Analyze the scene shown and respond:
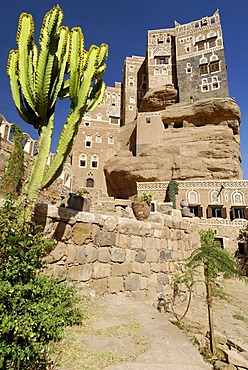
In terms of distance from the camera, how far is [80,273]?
4375 millimetres

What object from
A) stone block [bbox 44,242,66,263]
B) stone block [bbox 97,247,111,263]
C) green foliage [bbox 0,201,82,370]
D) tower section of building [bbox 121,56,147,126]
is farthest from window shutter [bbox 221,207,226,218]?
tower section of building [bbox 121,56,147,126]

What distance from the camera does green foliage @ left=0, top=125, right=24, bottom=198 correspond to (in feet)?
34.6

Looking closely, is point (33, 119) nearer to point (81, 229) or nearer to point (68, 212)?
point (68, 212)

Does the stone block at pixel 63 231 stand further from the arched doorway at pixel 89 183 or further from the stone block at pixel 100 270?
the arched doorway at pixel 89 183

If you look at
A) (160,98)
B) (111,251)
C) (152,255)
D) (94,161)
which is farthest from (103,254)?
(160,98)

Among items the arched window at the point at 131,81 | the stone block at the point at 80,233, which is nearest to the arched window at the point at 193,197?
the stone block at the point at 80,233

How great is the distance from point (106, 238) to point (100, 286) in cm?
102

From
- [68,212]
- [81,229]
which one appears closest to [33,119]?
[68,212]

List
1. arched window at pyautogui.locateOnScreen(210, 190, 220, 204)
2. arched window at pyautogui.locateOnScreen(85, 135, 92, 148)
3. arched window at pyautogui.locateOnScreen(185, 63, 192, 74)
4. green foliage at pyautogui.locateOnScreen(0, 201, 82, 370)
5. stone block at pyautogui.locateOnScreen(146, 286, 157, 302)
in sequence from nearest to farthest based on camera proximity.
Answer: green foliage at pyautogui.locateOnScreen(0, 201, 82, 370)
stone block at pyautogui.locateOnScreen(146, 286, 157, 302)
arched window at pyautogui.locateOnScreen(210, 190, 220, 204)
arched window at pyautogui.locateOnScreen(185, 63, 192, 74)
arched window at pyautogui.locateOnScreen(85, 135, 92, 148)

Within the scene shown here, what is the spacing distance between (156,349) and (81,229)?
102 inches

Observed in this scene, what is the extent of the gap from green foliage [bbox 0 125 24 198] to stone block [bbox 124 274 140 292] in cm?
759

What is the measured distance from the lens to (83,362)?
2.21 meters

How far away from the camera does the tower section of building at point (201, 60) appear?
3375 centimetres

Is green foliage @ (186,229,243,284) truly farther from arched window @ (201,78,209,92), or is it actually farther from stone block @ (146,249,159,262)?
arched window @ (201,78,209,92)
